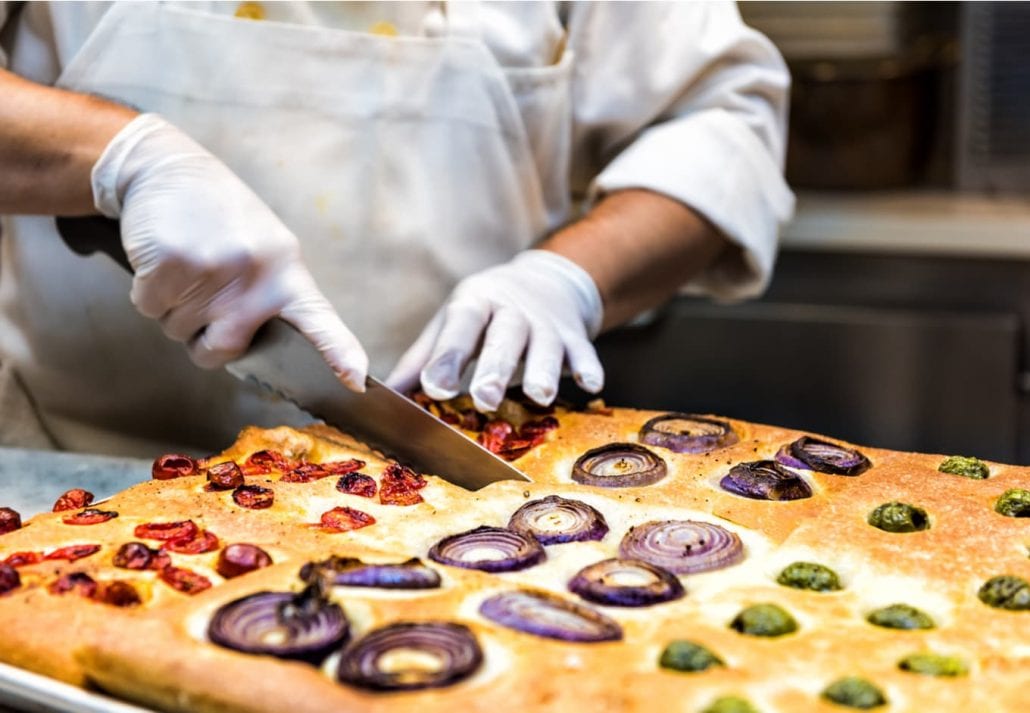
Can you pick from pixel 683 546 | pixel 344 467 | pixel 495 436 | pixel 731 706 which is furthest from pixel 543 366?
pixel 731 706

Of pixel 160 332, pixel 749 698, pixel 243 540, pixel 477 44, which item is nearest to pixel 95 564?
pixel 243 540

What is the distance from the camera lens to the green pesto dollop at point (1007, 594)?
1578 millimetres

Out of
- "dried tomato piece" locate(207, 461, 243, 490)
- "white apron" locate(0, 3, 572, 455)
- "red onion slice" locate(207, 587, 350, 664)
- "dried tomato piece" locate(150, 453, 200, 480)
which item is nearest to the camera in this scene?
"red onion slice" locate(207, 587, 350, 664)

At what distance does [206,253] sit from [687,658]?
1.24m

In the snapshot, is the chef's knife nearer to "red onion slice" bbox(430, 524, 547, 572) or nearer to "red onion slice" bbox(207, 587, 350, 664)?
"red onion slice" bbox(430, 524, 547, 572)

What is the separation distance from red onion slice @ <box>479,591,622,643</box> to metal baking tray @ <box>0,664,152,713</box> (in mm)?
426

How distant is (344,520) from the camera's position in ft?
6.05

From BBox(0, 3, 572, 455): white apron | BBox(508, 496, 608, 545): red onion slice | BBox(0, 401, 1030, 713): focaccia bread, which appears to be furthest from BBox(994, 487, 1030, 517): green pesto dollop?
BBox(0, 3, 572, 455): white apron

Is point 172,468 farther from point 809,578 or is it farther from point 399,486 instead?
point 809,578

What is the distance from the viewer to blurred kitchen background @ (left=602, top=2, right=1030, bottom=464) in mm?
4441

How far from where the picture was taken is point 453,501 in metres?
1.94

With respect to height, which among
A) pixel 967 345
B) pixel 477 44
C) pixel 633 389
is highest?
pixel 477 44

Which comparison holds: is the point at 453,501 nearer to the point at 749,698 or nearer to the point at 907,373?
the point at 749,698

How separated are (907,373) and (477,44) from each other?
7.99 ft
